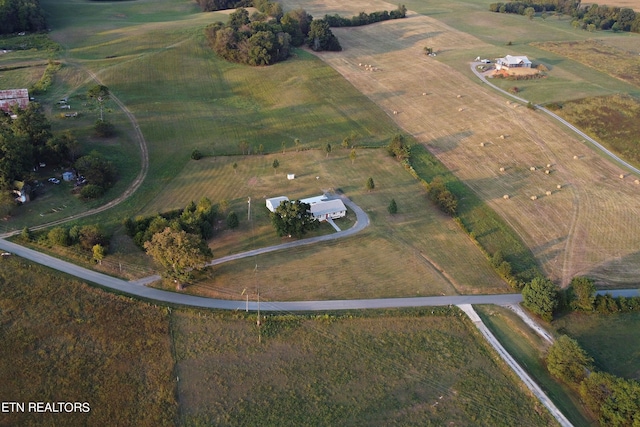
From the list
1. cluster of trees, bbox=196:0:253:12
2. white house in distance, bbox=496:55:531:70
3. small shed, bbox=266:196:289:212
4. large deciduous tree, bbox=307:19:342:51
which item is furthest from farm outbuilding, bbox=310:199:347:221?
cluster of trees, bbox=196:0:253:12

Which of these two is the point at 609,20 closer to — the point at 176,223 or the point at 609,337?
the point at 609,337

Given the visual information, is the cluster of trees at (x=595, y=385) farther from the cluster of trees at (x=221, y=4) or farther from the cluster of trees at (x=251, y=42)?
the cluster of trees at (x=221, y=4)

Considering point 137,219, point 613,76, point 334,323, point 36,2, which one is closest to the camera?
point 334,323

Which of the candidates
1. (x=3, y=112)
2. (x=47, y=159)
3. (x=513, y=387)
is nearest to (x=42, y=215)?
(x=47, y=159)

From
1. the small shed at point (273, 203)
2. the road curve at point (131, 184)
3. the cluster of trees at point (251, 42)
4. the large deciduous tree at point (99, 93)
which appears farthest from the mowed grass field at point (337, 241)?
the cluster of trees at point (251, 42)

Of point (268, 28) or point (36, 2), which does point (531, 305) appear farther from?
point (36, 2)

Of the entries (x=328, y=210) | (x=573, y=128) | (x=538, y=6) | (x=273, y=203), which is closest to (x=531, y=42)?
(x=573, y=128)
